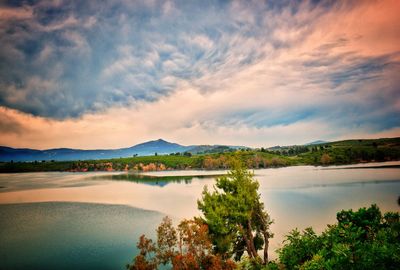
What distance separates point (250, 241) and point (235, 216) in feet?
13.7

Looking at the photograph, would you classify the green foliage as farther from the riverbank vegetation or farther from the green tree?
the green tree

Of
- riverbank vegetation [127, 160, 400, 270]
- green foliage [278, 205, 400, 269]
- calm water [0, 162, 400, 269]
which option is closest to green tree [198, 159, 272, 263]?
riverbank vegetation [127, 160, 400, 270]

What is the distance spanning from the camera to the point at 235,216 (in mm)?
28172

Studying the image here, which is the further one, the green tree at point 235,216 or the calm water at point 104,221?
the calm water at point 104,221

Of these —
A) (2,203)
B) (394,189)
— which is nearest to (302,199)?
(394,189)

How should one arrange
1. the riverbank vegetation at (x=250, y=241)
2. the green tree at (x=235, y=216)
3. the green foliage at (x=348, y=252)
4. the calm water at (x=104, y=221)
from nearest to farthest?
1. the green foliage at (x=348, y=252)
2. the riverbank vegetation at (x=250, y=241)
3. the green tree at (x=235, y=216)
4. the calm water at (x=104, y=221)

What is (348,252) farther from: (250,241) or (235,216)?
(250,241)

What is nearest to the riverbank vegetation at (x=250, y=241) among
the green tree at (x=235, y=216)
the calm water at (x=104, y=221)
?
the green tree at (x=235, y=216)

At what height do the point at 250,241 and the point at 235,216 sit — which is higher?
the point at 235,216

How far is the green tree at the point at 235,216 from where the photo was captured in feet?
91.2

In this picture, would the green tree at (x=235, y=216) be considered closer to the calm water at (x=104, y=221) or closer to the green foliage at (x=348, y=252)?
the calm water at (x=104, y=221)

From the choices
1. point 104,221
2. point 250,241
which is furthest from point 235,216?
Result: point 104,221

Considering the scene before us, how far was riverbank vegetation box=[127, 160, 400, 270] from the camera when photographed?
28.8 ft

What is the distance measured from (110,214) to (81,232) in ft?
51.4
